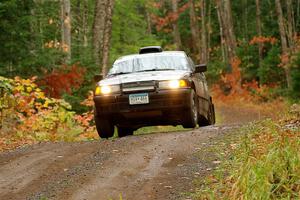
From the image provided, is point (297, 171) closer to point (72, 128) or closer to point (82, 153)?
point (82, 153)

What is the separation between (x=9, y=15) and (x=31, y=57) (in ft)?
4.27

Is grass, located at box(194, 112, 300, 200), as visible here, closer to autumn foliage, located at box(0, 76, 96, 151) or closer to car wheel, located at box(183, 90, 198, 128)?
car wheel, located at box(183, 90, 198, 128)

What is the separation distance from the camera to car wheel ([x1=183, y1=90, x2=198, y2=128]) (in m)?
11.1

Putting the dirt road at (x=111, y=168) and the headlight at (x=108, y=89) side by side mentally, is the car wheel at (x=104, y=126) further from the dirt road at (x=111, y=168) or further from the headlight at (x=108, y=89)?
the dirt road at (x=111, y=168)

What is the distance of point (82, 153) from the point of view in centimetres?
891

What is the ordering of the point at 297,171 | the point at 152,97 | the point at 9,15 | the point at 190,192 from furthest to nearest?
the point at 9,15 < the point at 152,97 < the point at 190,192 < the point at 297,171

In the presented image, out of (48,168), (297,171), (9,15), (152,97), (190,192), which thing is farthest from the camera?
(9,15)

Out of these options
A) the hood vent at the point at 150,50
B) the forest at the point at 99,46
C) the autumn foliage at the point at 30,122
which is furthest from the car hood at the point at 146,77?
the forest at the point at 99,46

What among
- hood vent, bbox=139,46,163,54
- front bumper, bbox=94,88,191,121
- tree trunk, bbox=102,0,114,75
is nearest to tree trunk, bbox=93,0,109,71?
tree trunk, bbox=102,0,114,75

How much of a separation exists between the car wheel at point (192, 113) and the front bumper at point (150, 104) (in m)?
0.16

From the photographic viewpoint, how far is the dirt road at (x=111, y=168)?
6.40 meters

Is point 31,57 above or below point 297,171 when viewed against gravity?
above

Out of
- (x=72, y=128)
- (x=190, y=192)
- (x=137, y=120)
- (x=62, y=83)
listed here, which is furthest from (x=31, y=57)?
(x=190, y=192)

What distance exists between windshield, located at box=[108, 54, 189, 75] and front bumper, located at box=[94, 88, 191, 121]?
117cm
